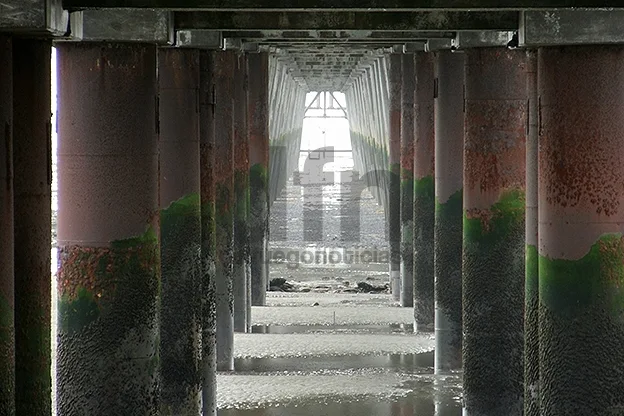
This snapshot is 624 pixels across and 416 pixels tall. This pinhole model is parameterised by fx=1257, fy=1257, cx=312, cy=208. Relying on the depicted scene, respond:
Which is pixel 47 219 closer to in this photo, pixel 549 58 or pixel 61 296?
pixel 61 296

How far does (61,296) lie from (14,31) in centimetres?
203

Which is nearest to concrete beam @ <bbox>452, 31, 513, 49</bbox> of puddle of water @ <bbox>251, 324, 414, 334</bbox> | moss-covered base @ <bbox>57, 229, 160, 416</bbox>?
moss-covered base @ <bbox>57, 229, 160, 416</bbox>

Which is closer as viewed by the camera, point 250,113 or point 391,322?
point 391,322

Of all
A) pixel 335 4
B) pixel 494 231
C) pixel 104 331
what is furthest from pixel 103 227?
pixel 494 231

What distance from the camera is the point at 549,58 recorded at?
784 cm

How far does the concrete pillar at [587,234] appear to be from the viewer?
301 inches

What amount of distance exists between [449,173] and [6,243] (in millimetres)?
7645

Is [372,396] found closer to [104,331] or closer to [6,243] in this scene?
[104,331]

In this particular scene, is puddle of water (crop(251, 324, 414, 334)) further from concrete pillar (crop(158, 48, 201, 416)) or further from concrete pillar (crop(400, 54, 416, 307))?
concrete pillar (crop(158, 48, 201, 416))

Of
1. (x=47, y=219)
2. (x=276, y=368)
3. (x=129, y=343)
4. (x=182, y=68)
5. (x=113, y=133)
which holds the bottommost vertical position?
(x=276, y=368)

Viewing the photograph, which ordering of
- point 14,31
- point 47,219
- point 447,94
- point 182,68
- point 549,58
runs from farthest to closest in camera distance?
1. point 447,94
2. point 182,68
3. point 549,58
4. point 47,219
5. point 14,31

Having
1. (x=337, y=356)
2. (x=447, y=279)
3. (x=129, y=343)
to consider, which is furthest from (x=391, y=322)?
(x=129, y=343)

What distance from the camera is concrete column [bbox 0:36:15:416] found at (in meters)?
6.37

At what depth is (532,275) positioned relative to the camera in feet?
28.8
